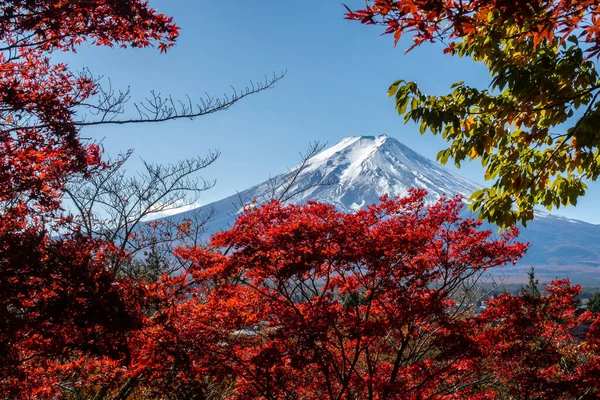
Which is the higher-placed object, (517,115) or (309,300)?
(517,115)

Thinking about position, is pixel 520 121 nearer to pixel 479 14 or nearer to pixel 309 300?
pixel 479 14

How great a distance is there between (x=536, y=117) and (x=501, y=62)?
596 mm

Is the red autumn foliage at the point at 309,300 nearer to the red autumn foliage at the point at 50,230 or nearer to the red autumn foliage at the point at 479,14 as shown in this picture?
the red autumn foliage at the point at 50,230

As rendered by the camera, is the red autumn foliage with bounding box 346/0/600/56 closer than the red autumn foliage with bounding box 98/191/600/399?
Yes

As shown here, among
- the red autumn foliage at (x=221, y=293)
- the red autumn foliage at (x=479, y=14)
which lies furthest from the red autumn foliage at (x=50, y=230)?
the red autumn foliage at (x=479, y=14)

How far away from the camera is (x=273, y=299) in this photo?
612cm

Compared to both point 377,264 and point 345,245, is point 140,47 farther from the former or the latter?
point 377,264

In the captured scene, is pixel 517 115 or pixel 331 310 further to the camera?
pixel 331 310

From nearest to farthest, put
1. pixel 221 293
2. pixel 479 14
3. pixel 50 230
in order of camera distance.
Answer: pixel 479 14 → pixel 50 230 → pixel 221 293

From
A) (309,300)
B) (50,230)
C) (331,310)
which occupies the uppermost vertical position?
(50,230)

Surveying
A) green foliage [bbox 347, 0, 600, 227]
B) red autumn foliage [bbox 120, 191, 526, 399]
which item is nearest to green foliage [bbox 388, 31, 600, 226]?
green foliage [bbox 347, 0, 600, 227]

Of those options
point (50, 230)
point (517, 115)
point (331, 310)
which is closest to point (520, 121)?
point (517, 115)

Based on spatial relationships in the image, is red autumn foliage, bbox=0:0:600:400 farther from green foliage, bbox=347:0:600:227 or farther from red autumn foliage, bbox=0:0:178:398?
green foliage, bbox=347:0:600:227

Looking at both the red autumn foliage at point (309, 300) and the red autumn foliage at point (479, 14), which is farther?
the red autumn foliage at point (309, 300)
